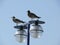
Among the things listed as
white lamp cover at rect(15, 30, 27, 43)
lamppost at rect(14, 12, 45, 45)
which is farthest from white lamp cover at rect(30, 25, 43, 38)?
white lamp cover at rect(15, 30, 27, 43)

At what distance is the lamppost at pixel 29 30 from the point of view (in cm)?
414

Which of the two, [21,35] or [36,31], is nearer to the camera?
[36,31]

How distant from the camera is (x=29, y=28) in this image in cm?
432

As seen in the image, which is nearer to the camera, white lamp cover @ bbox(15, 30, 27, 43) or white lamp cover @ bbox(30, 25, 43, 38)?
white lamp cover @ bbox(30, 25, 43, 38)

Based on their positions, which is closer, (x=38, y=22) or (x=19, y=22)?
(x=38, y=22)

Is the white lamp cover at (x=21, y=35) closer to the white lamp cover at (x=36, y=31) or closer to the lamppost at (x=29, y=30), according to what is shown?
the lamppost at (x=29, y=30)

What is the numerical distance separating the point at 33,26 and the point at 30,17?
0.95ft

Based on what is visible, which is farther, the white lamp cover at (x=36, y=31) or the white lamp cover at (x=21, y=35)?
the white lamp cover at (x=21, y=35)

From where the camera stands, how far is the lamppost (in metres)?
4.14

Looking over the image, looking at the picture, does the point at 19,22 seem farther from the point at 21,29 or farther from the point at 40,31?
the point at 40,31

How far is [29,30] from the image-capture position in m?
4.27

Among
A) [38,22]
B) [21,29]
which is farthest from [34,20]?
[21,29]

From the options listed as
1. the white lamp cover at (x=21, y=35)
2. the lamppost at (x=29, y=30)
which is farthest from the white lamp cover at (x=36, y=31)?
the white lamp cover at (x=21, y=35)

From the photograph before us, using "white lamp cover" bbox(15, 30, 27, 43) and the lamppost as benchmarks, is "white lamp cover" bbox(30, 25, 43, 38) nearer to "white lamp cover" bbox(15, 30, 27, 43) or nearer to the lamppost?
the lamppost
